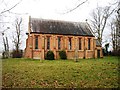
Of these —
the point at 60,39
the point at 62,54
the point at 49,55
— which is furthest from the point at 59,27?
the point at 49,55

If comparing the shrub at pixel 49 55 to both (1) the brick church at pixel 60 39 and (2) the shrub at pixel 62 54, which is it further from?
(2) the shrub at pixel 62 54

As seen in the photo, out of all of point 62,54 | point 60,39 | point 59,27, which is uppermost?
point 59,27

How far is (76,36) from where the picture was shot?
37656 mm

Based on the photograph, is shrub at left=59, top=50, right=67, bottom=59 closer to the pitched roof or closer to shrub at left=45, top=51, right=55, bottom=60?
shrub at left=45, top=51, right=55, bottom=60

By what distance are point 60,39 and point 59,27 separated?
230 cm

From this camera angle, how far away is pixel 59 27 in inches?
1465

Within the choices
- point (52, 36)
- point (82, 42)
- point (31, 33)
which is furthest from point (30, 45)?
point (82, 42)

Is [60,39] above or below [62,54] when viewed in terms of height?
above

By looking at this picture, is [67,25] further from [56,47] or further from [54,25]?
[56,47]

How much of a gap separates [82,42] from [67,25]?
444 cm

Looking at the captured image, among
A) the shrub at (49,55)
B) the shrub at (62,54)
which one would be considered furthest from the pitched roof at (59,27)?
the shrub at (49,55)

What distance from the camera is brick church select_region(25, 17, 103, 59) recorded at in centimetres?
3491

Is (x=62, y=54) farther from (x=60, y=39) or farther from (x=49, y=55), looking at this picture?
(x=60, y=39)

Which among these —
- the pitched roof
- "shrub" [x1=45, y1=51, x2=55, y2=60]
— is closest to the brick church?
the pitched roof
